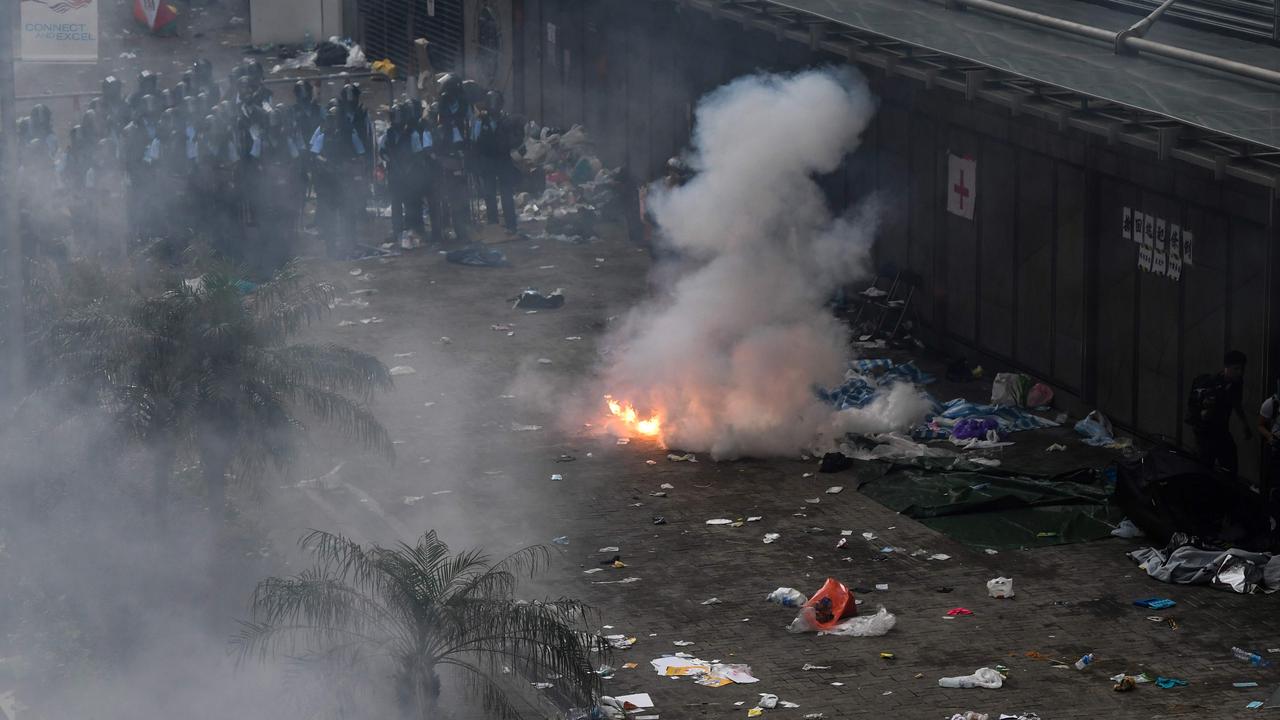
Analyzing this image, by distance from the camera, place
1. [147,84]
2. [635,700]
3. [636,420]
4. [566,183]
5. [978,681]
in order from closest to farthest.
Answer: [635,700], [978,681], [636,420], [147,84], [566,183]

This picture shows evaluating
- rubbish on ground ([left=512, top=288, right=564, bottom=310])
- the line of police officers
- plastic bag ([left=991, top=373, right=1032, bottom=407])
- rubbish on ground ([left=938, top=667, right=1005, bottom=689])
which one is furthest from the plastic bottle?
the line of police officers

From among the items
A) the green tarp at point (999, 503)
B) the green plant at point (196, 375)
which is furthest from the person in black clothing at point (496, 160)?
the green plant at point (196, 375)

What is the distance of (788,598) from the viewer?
34.2 ft

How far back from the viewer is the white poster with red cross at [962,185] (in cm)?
1548

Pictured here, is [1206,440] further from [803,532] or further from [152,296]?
[152,296]

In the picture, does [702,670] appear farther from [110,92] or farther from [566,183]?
[110,92]

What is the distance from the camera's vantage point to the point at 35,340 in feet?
36.4

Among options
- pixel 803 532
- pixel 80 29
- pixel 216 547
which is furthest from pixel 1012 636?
pixel 80 29

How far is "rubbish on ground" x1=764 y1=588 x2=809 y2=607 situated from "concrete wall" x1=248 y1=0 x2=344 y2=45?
26.0 meters

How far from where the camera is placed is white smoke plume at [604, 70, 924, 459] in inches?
526

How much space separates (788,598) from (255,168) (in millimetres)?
11503

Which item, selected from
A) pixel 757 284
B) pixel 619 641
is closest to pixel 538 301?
pixel 757 284

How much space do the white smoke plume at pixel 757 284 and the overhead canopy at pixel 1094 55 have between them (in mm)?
1364

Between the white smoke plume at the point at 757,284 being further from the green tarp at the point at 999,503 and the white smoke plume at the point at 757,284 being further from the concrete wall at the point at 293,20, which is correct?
the concrete wall at the point at 293,20
